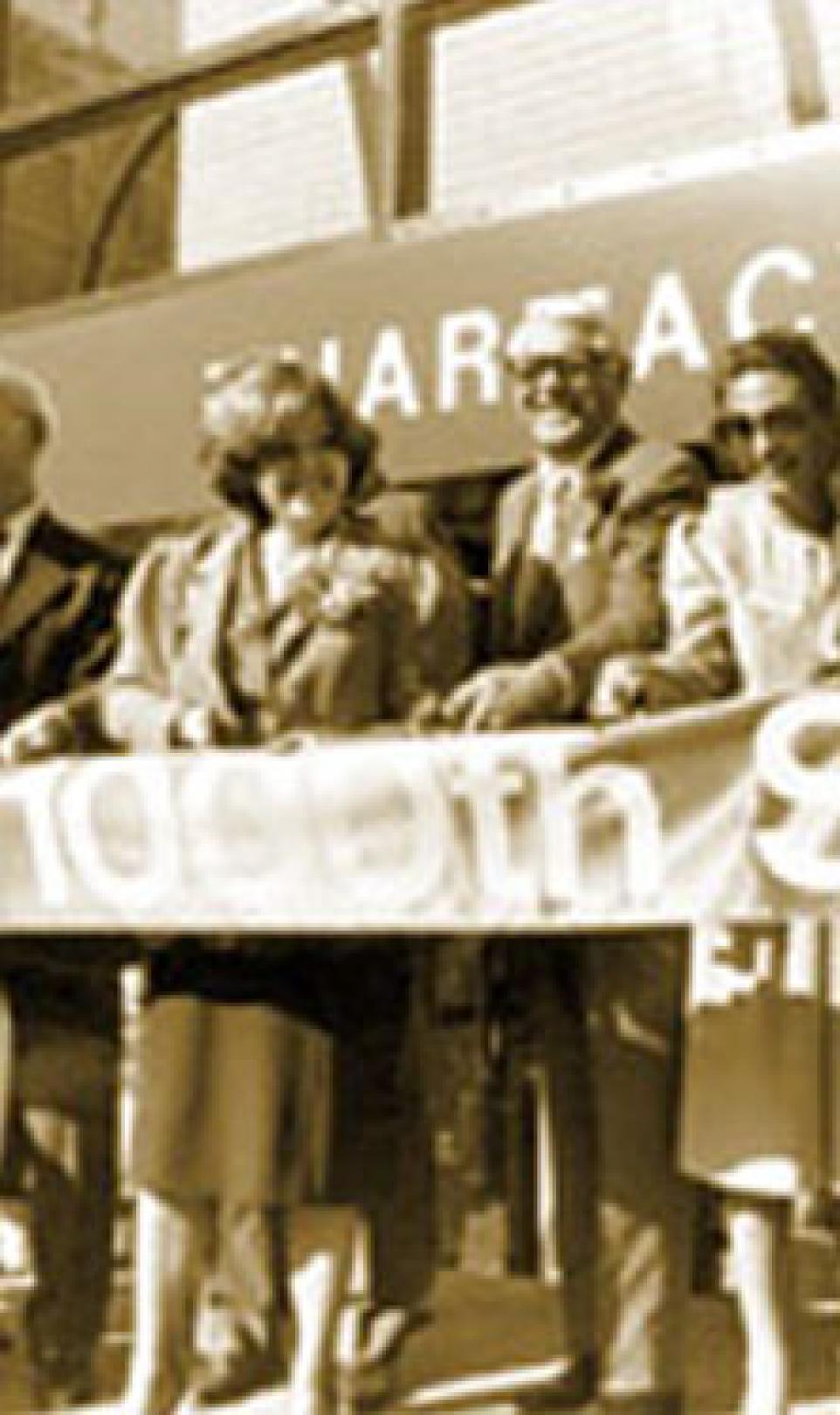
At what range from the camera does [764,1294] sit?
9.98ft

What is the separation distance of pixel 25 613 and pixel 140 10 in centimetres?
362


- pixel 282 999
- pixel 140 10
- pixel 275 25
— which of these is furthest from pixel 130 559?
pixel 140 10

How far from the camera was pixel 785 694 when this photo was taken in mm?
2869

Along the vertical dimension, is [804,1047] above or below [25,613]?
below

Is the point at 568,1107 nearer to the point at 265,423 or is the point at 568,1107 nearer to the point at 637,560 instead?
the point at 637,560

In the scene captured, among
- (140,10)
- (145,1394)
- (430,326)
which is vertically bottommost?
(145,1394)

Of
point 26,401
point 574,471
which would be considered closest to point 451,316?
point 26,401

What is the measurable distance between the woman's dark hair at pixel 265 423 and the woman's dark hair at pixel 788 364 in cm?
51

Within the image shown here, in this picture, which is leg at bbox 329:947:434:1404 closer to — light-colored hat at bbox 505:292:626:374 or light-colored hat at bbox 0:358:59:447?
light-colored hat at bbox 505:292:626:374

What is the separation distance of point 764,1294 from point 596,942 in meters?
0.57

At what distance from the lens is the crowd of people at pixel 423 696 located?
3.11 m

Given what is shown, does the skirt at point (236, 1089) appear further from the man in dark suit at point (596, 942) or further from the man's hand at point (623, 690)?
the man's hand at point (623, 690)

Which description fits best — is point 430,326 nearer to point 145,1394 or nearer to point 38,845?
point 38,845

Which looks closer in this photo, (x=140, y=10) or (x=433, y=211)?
(x=433, y=211)
